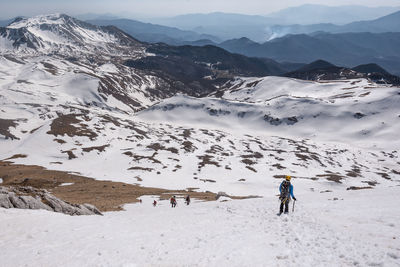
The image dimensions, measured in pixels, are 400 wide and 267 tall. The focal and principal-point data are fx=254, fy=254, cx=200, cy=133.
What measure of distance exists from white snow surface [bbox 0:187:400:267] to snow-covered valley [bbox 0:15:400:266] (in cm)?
8

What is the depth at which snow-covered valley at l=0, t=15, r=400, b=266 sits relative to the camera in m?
13.3

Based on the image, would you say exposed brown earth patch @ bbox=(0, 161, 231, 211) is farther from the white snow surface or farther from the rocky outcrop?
the white snow surface

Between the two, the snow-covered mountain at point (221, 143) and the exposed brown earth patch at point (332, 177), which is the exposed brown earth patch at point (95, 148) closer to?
the snow-covered mountain at point (221, 143)

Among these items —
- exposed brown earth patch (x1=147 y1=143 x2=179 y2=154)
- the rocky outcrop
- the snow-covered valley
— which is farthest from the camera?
exposed brown earth patch (x1=147 y1=143 x2=179 y2=154)

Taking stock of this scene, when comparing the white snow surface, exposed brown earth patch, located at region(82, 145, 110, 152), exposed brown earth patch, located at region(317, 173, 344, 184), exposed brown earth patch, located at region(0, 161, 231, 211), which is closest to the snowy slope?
exposed brown earth patch, located at region(317, 173, 344, 184)

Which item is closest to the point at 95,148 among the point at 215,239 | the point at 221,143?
the point at 221,143

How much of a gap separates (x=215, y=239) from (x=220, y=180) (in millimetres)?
62613

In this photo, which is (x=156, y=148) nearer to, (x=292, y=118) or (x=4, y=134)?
(x=4, y=134)

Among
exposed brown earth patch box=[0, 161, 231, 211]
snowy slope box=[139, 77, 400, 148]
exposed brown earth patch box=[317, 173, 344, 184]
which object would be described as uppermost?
snowy slope box=[139, 77, 400, 148]

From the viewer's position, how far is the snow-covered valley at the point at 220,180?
43.7ft

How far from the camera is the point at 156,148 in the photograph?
102312 millimetres

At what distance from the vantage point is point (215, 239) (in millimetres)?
15117

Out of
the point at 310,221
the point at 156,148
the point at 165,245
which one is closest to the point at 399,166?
the point at 156,148

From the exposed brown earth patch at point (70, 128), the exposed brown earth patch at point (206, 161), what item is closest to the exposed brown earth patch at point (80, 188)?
the exposed brown earth patch at point (206, 161)
